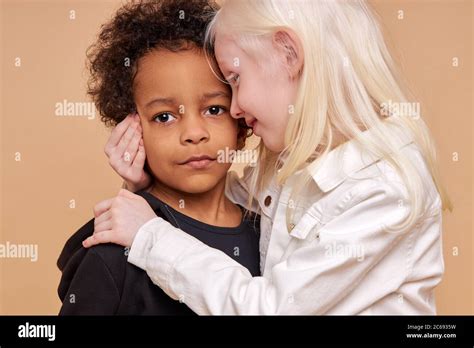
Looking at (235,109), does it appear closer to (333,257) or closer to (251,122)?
(251,122)

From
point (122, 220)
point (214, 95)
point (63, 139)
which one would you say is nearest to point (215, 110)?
point (214, 95)

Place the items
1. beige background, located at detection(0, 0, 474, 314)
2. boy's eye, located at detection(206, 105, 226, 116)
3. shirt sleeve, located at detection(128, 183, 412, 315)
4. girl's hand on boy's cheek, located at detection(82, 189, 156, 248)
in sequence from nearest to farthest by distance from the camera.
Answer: shirt sleeve, located at detection(128, 183, 412, 315), girl's hand on boy's cheek, located at detection(82, 189, 156, 248), boy's eye, located at detection(206, 105, 226, 116), beige background, located at detection(0, 0, 474, 314)

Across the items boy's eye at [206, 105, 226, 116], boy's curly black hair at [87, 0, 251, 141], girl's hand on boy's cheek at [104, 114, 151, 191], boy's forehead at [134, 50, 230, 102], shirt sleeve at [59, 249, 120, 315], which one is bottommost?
shirt sleeve at [59, 249, 120, 315]

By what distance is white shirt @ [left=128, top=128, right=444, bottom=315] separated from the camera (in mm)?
1410

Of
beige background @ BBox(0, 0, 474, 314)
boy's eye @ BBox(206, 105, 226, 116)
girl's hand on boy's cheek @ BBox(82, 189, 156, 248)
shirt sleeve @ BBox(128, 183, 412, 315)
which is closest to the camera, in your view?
shirt sleeve @ BBox(128, 183, 412, 315)

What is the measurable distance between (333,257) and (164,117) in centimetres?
44

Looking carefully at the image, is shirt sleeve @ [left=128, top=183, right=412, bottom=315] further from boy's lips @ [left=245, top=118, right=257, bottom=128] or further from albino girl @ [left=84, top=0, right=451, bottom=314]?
boy's lips @ [left=245, top=118, right=257, bottom=128]

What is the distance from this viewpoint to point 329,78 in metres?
1.55

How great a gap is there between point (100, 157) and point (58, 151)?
0.38 ft

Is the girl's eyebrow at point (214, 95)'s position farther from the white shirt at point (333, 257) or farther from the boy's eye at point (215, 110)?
the white shirt at point (333, 257)

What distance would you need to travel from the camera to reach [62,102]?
230 cm

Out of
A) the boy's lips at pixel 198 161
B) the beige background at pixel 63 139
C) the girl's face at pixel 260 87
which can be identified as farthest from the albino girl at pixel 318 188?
the beige background at pixel 63 139

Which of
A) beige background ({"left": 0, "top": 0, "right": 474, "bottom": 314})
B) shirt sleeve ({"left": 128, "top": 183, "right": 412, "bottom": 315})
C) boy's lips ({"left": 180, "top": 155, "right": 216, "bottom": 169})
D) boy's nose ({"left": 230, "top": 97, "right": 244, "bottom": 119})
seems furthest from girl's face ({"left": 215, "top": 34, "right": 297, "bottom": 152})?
beige background ({"left": 0, "top": 0, "right": 474, "bottom": 314})

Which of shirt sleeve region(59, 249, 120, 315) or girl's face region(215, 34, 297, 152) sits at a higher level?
girl's face region(215, 34, 297, 152)
